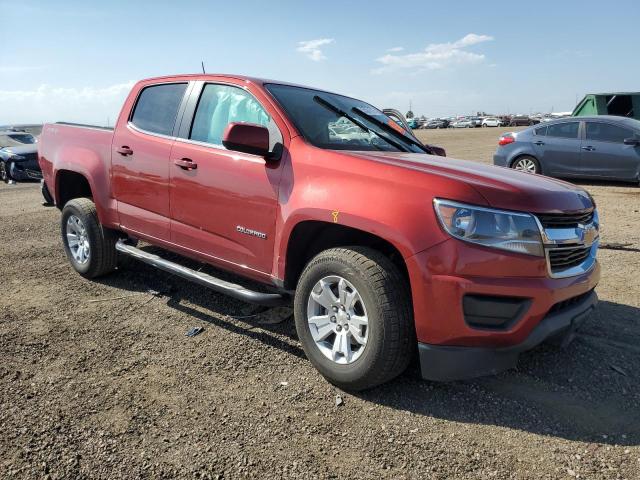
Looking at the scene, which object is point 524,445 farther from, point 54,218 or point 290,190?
point 54,218

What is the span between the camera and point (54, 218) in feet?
29.0

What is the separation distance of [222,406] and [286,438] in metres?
0.47

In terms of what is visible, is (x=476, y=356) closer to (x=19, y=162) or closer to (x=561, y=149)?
(x=561, y=149)

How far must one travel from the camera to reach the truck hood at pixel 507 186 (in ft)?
9.04

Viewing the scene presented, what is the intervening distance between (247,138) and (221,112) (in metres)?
0.85

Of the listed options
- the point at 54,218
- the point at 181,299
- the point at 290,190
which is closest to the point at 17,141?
the point at 54,218

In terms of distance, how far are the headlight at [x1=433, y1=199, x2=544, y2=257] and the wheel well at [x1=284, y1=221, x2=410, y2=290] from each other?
50cm

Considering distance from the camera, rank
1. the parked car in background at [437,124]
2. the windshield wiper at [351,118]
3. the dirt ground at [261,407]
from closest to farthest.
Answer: the dirt ground at [261,407], the windshield wiper at [351,118], the parked car in background at [437,124]

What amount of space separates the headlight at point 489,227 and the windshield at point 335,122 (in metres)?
1.05

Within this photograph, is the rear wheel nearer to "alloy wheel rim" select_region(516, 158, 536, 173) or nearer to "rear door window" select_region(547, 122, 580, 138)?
"alloy wheel rim" select_region(516, 158, 536, 173)

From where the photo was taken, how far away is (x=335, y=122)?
383 centimetres

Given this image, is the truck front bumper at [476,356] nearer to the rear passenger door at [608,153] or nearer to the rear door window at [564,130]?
the rear passenger door at [608,153]

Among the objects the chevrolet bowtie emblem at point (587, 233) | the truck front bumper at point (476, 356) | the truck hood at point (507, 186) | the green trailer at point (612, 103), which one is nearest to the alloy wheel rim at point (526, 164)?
the green trailer at point (612, 103)

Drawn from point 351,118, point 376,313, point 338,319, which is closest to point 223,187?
point 351,118
